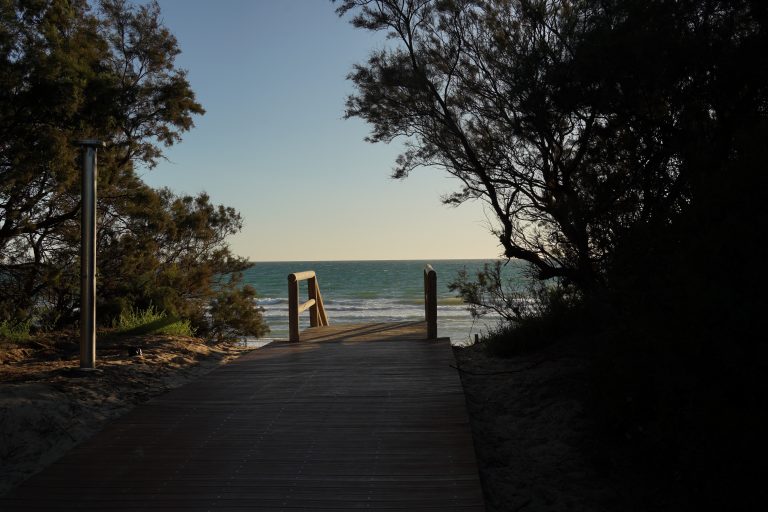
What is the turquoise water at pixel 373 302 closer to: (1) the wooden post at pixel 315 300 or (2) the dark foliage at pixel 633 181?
(1) the wooden post at pixel 315 300

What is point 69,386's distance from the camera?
4906mm

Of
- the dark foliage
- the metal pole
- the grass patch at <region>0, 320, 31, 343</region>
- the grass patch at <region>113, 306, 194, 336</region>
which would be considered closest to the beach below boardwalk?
the grass patch at <region>0, 320, 31, 343</region>

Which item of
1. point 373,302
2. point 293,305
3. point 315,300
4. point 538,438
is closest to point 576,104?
point 538,438

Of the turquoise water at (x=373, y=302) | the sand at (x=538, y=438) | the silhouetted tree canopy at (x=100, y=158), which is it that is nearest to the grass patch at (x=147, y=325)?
the silhouetted tree canopy at (x=100, y=158)

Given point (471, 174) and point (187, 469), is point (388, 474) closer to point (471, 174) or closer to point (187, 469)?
point (187, 469)

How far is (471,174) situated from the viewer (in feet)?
24.4

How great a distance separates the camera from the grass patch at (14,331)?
7840 mm

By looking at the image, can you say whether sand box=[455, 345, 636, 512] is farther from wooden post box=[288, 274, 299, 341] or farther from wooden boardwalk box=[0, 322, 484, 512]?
wooden post box=[288, 274, 299, 341]

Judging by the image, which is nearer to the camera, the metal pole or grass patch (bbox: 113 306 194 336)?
the metal pole

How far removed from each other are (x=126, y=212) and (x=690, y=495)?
950 cm

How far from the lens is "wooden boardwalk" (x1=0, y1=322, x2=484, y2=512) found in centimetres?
301

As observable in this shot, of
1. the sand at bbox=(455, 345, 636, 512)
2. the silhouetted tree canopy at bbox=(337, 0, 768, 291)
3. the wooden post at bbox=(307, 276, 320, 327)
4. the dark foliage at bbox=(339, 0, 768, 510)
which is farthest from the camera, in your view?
the wooden post at bbox=(307, 276, 320, 327)

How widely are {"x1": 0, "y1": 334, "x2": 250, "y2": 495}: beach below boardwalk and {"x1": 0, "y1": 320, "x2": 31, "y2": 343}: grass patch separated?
0.72ft

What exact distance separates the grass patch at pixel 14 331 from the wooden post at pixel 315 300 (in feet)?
12.9
